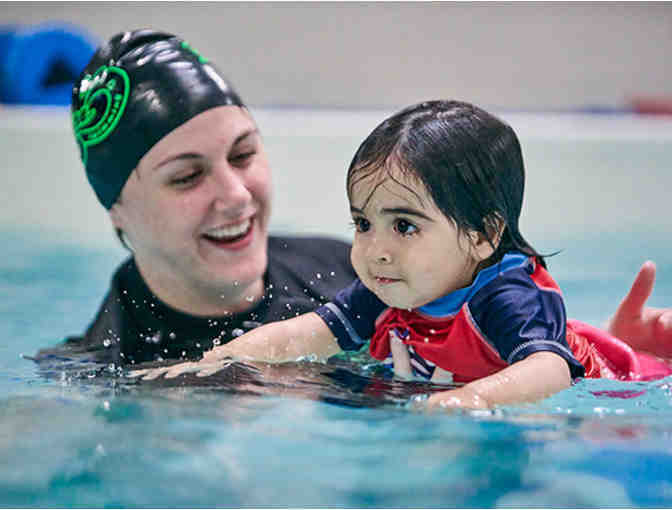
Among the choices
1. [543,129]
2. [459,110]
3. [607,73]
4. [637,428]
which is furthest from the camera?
[607,73]

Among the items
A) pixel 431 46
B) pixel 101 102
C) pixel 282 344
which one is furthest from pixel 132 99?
pixel 431 46

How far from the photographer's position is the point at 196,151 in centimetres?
194

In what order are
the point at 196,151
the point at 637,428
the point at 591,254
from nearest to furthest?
the point at 637,428, the point at 196,151, the point at 591,254

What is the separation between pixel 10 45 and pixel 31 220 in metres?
1.83

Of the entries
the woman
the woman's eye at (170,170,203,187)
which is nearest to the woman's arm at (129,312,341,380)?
the woman

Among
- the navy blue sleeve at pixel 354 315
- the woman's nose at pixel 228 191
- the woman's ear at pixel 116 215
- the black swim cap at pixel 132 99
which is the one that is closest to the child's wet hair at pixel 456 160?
the navy blue sleeve at pixel 354 315

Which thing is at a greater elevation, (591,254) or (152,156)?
(152,156)

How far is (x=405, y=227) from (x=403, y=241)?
0.07ft

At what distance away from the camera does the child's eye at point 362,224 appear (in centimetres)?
149

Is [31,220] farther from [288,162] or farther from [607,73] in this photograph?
[607,73]

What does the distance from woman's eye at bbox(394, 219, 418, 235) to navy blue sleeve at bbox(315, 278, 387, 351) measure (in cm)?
28

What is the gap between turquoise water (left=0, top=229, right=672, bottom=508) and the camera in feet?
3.87

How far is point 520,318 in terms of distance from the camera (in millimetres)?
1459

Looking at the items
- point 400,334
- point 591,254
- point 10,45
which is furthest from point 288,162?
point 400,334
